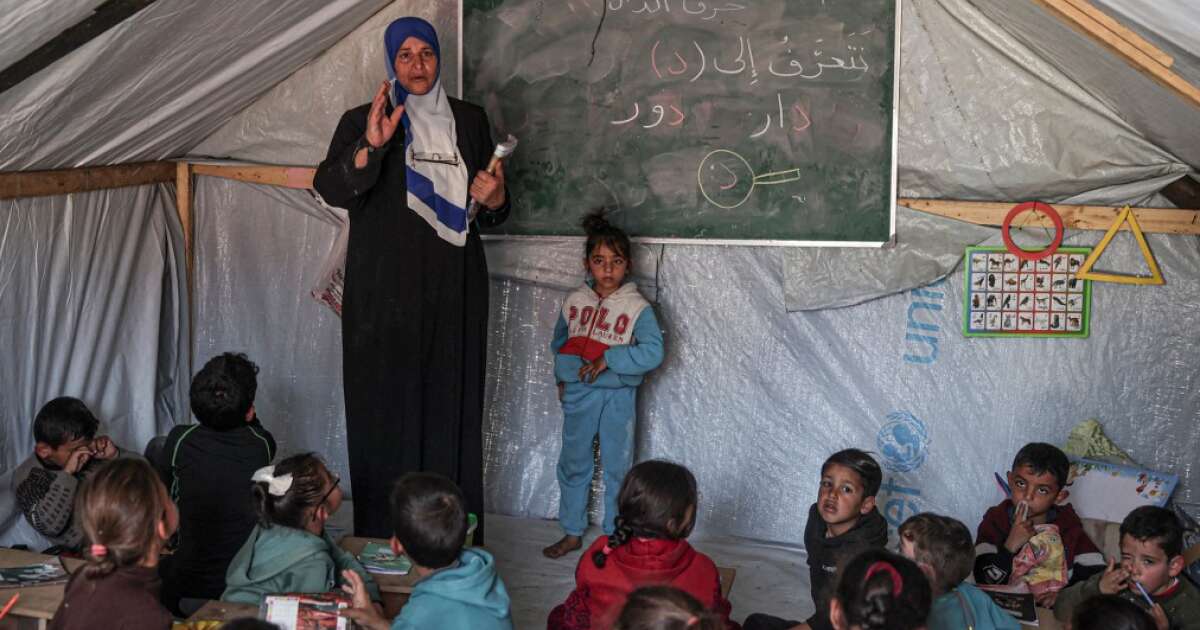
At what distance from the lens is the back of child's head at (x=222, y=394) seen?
3250mm

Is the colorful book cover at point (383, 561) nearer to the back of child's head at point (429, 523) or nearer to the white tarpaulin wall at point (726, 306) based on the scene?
the back of child's head at point (429, 523)

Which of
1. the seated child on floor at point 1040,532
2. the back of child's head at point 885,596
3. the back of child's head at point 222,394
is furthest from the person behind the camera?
the seated child on floor at point 1040,532

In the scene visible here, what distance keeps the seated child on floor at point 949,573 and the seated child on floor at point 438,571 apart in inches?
35.1

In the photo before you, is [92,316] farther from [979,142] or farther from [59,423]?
[979,142]

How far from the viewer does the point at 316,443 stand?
5133 mm

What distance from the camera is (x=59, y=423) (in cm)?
343

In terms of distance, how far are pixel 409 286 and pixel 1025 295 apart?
2191 millimetres

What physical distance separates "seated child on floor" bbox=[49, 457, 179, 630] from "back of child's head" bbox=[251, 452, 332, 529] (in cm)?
38

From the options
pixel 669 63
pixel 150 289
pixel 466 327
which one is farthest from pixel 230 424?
pixel 669 63

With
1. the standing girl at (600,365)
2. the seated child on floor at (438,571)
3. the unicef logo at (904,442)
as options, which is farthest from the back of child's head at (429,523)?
the unicef logo at (904,442)

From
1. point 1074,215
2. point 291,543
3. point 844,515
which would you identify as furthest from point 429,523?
point 1074,215

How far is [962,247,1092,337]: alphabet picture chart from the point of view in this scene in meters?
4.31

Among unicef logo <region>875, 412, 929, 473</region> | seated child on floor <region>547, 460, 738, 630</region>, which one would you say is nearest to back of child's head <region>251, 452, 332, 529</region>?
seated child on floor <region>547, 460, 738, 630</region>

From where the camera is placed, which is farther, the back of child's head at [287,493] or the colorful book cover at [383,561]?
the colorful book cover at [383,561]
